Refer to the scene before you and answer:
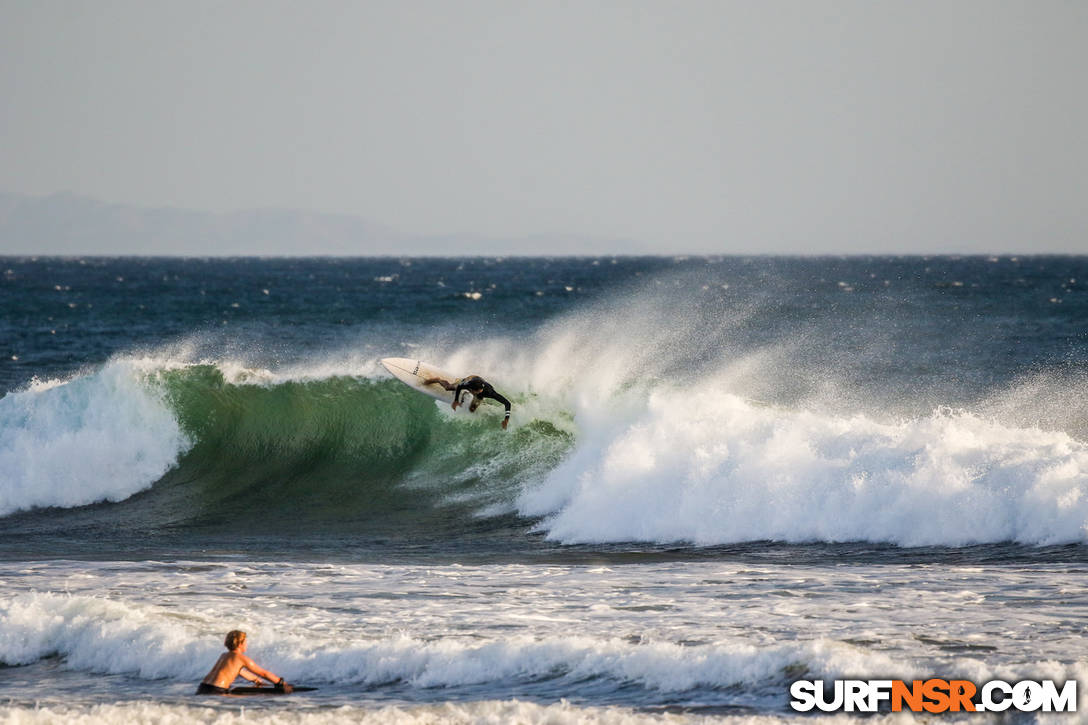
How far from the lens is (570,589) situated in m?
13.7

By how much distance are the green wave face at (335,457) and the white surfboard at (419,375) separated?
1.22m

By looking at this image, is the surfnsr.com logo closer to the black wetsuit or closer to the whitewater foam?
the whitewater foam

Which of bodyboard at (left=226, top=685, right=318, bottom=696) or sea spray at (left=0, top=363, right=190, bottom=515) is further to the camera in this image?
sea spray at (left=0, top=363, right=190, bottom=515)

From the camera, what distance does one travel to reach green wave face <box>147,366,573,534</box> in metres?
20.4

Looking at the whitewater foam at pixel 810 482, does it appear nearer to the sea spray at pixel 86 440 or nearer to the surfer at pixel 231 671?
the surfer at pixel 231 671

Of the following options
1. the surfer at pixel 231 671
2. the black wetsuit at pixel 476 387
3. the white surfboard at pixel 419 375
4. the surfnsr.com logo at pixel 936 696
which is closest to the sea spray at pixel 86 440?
the white surfboard at pixel 419 375

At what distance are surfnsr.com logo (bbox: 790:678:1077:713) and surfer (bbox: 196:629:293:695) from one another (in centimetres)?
426

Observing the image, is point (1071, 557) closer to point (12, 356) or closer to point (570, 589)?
point (570, 589)

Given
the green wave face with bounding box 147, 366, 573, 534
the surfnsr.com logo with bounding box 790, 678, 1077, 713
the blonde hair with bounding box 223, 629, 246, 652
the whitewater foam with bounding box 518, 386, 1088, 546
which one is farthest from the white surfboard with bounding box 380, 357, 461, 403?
the surfnsr.com logo with bounding box 790, 678, 1077, 713

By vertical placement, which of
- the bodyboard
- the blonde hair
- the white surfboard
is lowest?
the bodyboard

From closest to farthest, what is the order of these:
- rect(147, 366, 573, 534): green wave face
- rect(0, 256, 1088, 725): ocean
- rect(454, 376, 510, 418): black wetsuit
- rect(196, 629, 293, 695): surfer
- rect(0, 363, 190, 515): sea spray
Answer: rect(196, 629, 293, 695): surfer
rect(0, 256, 1088, 725): ocean
rect(147, 366, 573, 534): green wave face
rect(454, 376, 510, 418): black wetsuit
rect(0, 363, 190, 515): sea spray

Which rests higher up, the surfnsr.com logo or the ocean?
the ocean

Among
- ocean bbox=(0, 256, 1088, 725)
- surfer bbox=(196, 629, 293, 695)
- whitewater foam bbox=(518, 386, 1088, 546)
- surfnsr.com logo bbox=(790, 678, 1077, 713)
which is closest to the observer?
surfnsr.com logo bbox=(790, 678, 1077, 713)

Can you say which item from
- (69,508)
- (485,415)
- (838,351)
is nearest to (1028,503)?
(485,415)
